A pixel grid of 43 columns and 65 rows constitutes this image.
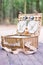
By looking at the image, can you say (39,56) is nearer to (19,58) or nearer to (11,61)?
(19,58)

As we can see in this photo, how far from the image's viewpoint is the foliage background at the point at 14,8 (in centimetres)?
442

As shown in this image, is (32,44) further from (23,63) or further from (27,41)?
(23,63)

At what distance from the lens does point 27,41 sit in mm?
3258

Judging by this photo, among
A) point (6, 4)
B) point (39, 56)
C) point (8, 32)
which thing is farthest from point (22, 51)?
point (6, 4)

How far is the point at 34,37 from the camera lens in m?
3.34

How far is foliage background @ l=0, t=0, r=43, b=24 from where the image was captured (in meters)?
4.42

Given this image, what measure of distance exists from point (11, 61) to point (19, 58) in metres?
0.22

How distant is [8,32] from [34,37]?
1290 millimetres

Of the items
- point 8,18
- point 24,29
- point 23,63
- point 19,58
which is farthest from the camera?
point 8,18

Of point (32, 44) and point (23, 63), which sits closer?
point (23, 63)

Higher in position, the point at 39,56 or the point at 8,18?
the point at 8,18

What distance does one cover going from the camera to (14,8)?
4465 mm

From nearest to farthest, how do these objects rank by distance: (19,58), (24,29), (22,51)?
(19,58)
(22,51)
(24,29)

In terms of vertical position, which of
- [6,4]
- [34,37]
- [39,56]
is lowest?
[39,56]
